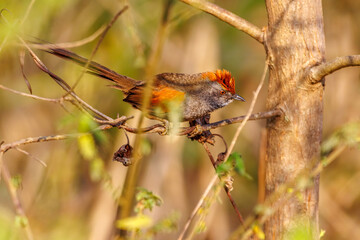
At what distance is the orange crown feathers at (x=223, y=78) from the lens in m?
3.21

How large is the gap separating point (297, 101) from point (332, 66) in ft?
0.87

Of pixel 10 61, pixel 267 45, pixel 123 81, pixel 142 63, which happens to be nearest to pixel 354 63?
pixel 267 45

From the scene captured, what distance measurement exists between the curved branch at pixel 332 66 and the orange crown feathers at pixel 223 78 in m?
0.93

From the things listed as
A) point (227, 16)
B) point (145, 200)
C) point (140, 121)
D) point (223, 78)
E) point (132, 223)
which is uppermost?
point (223, 78)

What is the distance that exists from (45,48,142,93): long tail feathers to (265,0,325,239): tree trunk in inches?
40.8

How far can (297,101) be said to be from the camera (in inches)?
95.0

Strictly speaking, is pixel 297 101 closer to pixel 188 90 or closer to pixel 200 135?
pixel 200 135

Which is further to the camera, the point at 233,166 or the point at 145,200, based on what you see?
the point at 233,166

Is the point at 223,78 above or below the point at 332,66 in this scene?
above

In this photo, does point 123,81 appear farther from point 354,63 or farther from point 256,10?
point 256,10

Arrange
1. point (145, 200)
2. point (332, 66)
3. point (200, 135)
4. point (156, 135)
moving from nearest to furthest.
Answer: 1. point (145, 200)
2. point (332, 66)
3. point (200, 135)
4. point (156, 135)

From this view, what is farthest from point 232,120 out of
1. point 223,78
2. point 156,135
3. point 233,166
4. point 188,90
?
point 156,135

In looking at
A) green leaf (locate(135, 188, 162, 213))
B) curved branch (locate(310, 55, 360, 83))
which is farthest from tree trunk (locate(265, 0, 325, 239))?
green leaf (locate(135, 188, 162, 213))

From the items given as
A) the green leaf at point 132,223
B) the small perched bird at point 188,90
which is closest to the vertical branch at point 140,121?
the green leaf at point 132,223
